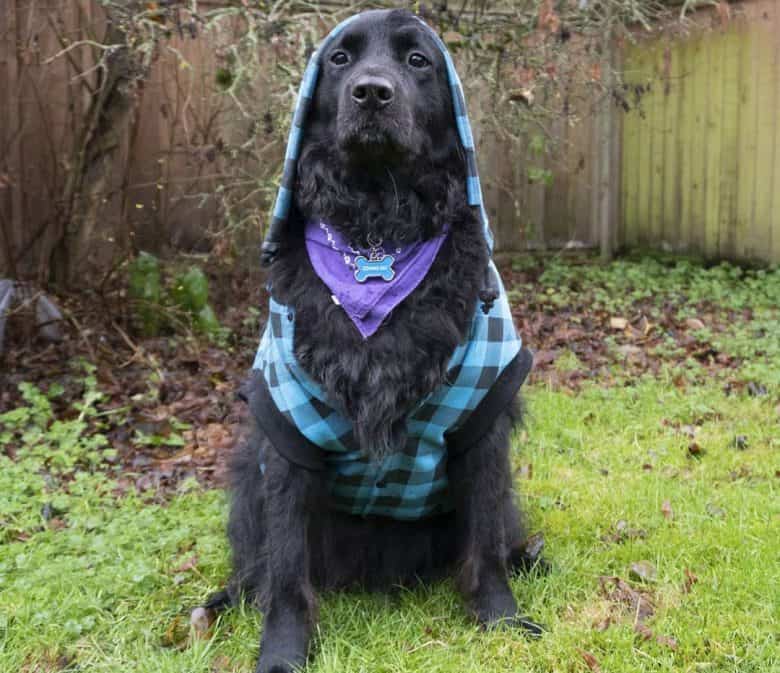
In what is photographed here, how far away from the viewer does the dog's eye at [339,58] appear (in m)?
2.24

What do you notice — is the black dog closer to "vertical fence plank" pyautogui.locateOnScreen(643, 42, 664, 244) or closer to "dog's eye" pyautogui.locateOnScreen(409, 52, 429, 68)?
"dog's eye" pyautogui.locateOnScreen(409, 52, 429, 68)

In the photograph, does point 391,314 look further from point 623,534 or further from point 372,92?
point 623,534

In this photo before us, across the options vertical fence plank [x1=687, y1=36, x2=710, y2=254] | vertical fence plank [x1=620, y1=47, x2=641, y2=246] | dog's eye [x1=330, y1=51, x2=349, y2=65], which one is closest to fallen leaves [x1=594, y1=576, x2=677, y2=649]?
dog's eye [x1=330, y1=51, x2=349, y2=65]

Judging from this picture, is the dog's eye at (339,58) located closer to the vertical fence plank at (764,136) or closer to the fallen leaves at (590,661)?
the fallen leaves at (590,661)

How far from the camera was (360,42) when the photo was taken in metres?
2.22

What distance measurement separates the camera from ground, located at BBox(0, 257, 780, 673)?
88.9 inches

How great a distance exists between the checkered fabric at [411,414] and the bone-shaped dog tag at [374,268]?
190 millimetres

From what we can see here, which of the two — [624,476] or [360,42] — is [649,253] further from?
[360,42]

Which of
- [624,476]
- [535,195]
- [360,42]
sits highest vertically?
[360,42]

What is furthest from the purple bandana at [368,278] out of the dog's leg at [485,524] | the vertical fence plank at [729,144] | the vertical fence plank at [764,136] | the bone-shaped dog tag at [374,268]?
the vertical fence plank at [729,144]

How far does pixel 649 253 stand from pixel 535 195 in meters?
1.11

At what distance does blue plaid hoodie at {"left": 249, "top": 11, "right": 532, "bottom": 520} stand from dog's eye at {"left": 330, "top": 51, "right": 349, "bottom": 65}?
0.04 metres

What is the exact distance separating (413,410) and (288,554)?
0.49 metres

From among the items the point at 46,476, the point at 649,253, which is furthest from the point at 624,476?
the point at 649,253
